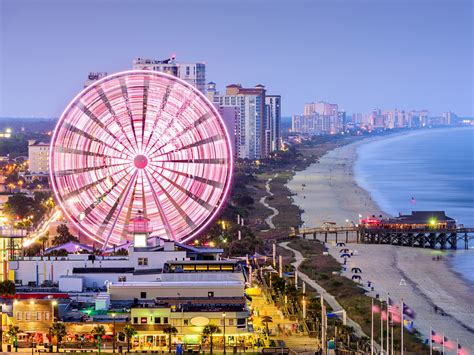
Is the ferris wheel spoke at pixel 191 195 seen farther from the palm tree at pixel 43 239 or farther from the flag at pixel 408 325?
the palm tree at pixel 43 239

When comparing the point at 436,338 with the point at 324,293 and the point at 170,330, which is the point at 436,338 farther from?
the point at 324,293

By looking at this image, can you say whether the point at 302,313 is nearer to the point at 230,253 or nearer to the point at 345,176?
the point at 230,253

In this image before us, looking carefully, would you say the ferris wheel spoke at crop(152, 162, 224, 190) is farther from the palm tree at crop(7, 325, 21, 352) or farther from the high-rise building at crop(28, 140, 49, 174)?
the high-rise building at crop(28, 140, 49, 174)

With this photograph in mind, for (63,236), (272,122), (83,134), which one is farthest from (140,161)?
(272,122)

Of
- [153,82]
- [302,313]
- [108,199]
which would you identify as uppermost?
[153,82]

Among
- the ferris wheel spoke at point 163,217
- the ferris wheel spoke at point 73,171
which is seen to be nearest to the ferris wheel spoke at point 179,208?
the ferris wheel spoke at point 163,217

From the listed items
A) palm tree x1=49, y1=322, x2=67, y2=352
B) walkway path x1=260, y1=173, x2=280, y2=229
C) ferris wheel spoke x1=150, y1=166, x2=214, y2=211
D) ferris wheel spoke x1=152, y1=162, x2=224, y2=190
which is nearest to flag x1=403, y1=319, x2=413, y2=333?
ferris wheel spoke x1=150, y1=166, x2=214, y2=211

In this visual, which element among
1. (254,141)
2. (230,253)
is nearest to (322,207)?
(230,253)
